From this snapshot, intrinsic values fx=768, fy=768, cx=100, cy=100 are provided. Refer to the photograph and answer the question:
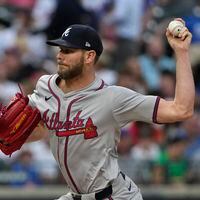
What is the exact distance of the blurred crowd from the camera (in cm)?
894

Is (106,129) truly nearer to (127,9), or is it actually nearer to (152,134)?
(152,134)

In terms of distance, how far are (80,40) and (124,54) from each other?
603cm

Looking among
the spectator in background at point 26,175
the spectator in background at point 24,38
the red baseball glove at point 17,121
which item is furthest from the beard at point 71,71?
the spectator in background at point 24,38

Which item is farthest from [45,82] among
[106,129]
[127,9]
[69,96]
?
[127,9]

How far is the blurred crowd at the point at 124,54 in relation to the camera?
352 inches

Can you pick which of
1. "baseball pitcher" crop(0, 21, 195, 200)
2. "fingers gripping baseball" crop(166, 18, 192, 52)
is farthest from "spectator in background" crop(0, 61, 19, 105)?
"fingers gripping baseball" crop(166, 18, 192, 52)

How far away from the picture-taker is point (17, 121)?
17.2 ft

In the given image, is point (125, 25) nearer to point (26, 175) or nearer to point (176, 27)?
point (26, 175)

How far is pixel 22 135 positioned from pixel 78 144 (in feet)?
1.56

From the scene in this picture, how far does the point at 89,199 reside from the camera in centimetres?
508

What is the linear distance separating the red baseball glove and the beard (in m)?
0.36

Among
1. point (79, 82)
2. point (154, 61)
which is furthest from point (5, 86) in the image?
point (79, 82)

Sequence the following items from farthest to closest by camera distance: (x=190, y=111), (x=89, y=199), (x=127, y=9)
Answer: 1. (x=127, y=9)
2. (x=89, y=199)
3. (x=190, y=111)

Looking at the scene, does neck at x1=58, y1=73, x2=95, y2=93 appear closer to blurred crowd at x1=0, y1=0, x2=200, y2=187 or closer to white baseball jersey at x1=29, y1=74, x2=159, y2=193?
white baseball jersey at x1=29, y1=74, x2=159, y2=193
